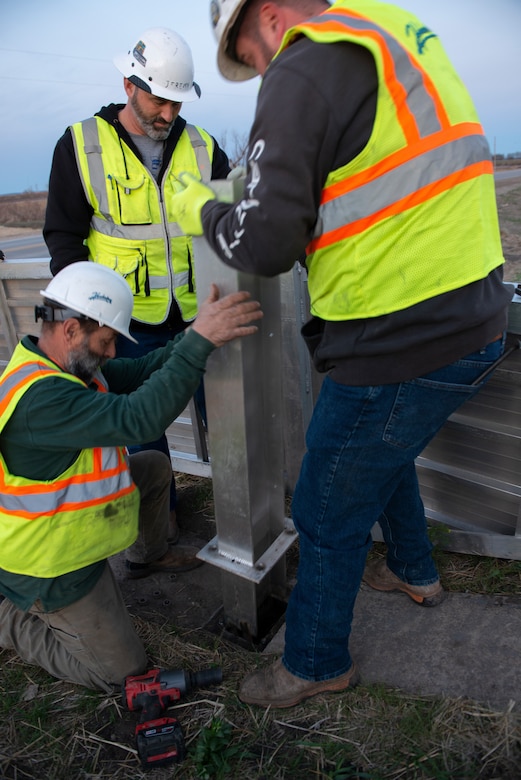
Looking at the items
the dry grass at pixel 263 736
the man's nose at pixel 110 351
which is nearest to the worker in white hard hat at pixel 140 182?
the man's nose at pixel 110 351

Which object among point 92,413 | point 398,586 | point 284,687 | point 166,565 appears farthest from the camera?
point 166,565

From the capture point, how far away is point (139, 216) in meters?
2.95

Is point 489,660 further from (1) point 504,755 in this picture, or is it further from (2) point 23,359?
(2) point 23,359

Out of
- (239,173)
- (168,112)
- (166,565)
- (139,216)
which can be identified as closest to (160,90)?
(168,112)

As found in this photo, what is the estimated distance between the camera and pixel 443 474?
3.04 meters

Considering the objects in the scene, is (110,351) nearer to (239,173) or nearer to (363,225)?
(239,173)

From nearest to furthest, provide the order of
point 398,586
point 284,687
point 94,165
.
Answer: point 284,687
point 398,586
point 94,165

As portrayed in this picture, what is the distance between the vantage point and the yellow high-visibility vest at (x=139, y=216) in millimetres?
2898

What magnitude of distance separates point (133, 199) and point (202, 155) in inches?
18.1

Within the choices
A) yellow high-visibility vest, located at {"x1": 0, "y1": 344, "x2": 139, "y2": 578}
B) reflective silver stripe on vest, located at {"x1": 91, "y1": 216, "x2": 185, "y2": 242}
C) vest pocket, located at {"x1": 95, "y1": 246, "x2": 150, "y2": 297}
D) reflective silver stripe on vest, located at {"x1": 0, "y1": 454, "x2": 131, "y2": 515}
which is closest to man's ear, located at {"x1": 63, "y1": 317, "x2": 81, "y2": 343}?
yellow high-visibility vest, located at {"x1": 0, "y1": 344, "x2": 139, "y2": 578}

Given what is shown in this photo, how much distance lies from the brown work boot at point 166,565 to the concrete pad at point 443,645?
0.80m

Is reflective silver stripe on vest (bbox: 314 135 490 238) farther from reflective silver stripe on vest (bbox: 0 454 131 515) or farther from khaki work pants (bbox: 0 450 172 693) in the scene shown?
khaki work pants (bbox: 0 450 172 693)

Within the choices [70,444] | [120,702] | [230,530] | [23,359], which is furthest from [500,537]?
[23,359]

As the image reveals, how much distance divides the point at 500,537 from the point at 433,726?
1.09m
